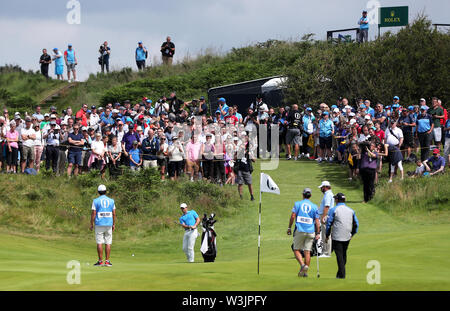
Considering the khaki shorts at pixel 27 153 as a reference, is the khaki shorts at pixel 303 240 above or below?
below

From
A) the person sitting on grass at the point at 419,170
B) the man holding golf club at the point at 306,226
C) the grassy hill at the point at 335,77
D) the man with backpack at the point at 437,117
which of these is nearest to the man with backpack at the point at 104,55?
the grassy hill at the point at 335,77

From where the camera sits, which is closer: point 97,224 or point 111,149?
point 97,224

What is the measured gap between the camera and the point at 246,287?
53.9 feet

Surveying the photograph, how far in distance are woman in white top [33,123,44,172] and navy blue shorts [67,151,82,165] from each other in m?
1.29

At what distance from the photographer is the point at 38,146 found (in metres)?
32.6

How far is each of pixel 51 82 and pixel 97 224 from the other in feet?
111

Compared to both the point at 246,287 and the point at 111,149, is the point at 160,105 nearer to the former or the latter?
the point at 111,149

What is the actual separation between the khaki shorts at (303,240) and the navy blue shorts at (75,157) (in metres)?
16.0

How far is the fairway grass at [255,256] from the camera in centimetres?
1686

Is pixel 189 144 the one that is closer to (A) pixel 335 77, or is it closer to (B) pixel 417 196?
(B) pixel 417 196

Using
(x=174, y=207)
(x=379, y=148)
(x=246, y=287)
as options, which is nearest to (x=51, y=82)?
(x=174, y=207)

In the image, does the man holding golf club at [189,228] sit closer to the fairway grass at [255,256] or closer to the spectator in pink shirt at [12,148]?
the fairway grass at [255,256]

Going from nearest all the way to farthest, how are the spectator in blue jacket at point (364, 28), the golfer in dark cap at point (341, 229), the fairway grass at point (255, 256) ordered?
1. the fairway grass at point (255, 256)
2. the golfer in dark cap at point (341, 229)
3. the spectator in blue jacket at point (364, 28)
